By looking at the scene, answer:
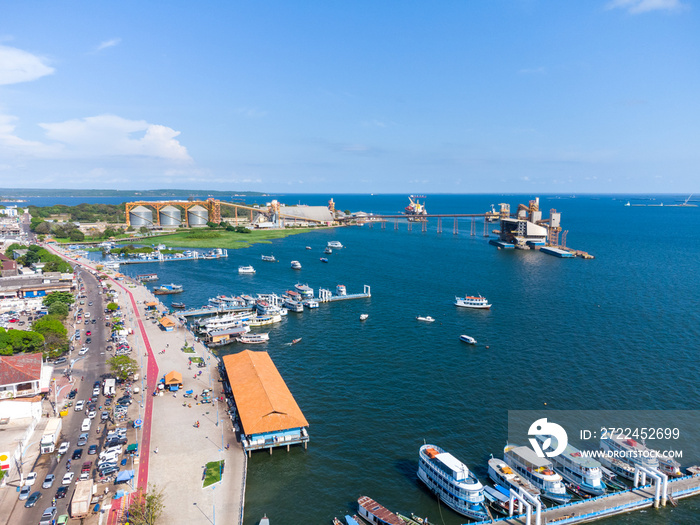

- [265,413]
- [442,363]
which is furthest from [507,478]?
[442,363]

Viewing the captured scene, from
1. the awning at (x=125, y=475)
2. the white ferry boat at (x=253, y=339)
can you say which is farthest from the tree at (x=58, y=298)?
the awning at (x=125, y=475)

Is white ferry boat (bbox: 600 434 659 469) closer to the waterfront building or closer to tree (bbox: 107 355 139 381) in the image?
the waterfront building

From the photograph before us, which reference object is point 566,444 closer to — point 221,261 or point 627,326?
point 627,326

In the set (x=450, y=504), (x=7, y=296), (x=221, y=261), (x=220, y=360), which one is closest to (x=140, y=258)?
(x=221, y=261)

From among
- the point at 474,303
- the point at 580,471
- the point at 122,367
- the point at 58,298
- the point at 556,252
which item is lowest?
the point at 580,471

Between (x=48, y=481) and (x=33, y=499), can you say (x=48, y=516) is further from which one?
(x=48, y=481)

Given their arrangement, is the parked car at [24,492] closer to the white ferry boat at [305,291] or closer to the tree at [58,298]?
the tree at [58,298]
